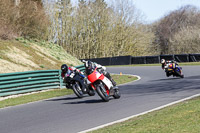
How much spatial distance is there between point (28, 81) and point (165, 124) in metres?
11.7

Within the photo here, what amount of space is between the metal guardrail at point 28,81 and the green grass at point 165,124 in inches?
377

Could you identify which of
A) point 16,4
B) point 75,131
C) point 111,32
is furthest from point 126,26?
point 75,131

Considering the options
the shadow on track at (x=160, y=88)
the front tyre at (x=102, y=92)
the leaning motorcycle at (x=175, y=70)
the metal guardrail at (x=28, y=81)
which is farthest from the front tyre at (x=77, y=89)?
the leaning motorcycle at (x=175, y=70)

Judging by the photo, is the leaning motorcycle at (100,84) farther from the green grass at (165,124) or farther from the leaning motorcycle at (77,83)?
the green grass at (165,124)

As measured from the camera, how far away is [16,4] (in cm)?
2830

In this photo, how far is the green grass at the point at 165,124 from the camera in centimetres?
610

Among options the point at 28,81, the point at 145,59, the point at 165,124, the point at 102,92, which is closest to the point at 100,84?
the point at 102,92

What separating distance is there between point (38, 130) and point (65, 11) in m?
56.1

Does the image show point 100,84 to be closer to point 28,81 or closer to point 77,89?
point 77,89

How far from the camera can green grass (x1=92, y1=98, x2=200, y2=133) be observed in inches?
240

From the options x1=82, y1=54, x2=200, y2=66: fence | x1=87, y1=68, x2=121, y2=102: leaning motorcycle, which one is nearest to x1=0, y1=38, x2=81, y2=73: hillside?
x1=87, y1=68, x2=121, y2=102: leaning motorcycle

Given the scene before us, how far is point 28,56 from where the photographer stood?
25.8 metres

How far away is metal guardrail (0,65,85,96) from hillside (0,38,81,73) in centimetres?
363

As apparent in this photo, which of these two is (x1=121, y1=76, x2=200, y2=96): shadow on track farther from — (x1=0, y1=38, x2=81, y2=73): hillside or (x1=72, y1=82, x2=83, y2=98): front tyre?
(x1=0, y1=38, x2=81, y2=73): hillside
